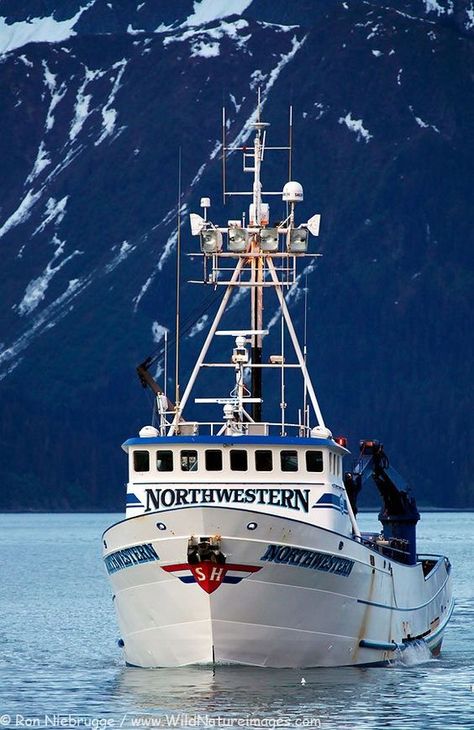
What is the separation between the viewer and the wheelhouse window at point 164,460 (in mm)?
59906

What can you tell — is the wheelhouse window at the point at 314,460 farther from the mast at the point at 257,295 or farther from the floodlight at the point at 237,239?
the floodlight at the point at 237,239

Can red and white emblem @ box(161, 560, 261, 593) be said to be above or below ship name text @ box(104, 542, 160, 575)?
below

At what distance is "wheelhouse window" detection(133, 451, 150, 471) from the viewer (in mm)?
60219

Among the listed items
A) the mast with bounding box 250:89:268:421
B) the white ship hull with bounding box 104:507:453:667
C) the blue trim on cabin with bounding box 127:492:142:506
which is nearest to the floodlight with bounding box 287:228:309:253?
the mast with bounding box 250:89:268:421

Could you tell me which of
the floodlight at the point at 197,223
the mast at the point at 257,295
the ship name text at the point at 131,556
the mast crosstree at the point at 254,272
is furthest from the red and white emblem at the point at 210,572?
the floodlight at the point at 197,223

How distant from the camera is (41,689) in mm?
59656

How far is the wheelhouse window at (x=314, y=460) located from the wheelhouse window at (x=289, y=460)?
0.35 m

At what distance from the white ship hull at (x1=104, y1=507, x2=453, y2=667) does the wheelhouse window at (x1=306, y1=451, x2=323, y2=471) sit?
7.41 feet

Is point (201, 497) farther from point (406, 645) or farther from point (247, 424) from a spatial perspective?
point (406, 645)

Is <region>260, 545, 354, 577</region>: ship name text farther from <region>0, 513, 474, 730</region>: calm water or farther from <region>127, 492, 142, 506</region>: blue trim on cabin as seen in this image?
<region>127, 492, 142, 506</region>: blue trim on cabin

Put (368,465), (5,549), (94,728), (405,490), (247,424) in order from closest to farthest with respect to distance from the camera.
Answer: (94,728), (247,424), (368,465), (405,490), (5,549)

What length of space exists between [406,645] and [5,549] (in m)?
125

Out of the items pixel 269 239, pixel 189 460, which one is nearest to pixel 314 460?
pixel 189 460

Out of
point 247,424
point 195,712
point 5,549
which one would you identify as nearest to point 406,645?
point 247,424
